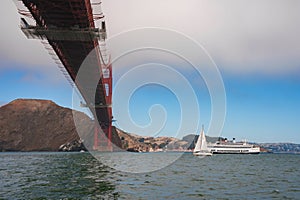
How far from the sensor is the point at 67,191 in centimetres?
2061

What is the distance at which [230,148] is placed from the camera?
482 feet

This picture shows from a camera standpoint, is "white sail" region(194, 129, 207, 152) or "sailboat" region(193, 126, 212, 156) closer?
"sailboat" region(193, 126, 212, 156)

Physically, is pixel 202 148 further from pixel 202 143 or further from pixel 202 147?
pixel 202 143

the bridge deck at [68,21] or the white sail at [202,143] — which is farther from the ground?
the bridge deck at [68,21]

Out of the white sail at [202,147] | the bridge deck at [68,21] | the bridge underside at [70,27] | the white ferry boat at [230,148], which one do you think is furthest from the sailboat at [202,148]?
the bridge deck at [68,21]

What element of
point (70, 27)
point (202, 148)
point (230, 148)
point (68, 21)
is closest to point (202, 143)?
point (202, 148)

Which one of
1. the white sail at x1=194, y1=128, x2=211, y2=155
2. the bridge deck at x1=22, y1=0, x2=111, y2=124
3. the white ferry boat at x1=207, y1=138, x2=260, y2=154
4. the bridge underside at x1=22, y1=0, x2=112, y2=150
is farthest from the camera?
the white ferry boat at x1=207, y1=138, x2=260, y2=154

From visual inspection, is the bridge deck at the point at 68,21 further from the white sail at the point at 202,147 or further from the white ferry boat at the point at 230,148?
the white ferry boat at the point at 230,148

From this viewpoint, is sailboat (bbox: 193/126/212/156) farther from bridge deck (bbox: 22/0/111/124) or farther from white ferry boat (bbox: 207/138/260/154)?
bridge deck (bbox: 22/0/111/124)

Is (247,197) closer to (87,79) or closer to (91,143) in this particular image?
(87,79)

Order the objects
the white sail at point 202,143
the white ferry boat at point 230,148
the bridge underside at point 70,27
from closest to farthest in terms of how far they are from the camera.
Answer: the bridge underside at point 70,27
the white sail at point 202,143
the white ferry boat at point 230,148

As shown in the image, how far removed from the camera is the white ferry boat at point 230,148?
5655 inches

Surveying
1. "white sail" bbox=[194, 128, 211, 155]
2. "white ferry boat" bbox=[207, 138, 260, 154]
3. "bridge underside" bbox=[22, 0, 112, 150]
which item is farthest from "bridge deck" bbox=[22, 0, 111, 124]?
"white ferry boat" bbox=[207, 138, 260, 154]

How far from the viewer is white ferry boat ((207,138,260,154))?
144 metres
